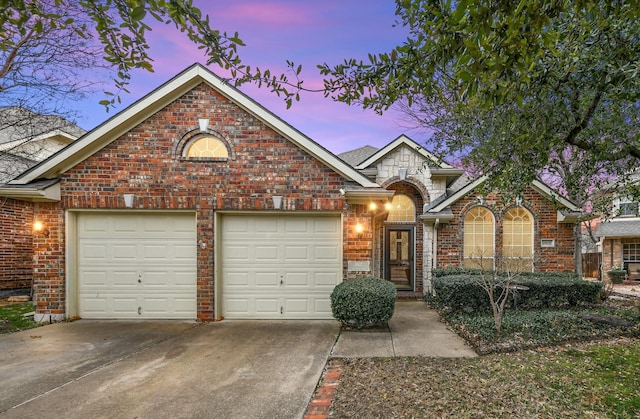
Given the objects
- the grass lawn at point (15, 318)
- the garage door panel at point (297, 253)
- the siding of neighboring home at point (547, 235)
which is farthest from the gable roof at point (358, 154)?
the grass lawn at point (15, 318)

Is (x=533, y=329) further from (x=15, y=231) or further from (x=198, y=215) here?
(x=15, y=231)

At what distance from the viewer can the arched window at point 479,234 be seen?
1133 centimetres

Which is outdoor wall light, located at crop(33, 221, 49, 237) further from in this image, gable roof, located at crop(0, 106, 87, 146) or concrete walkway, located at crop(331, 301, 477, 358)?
concrete walkway, located at crop(331, 301, 477, 358)

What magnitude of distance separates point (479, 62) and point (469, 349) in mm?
5045

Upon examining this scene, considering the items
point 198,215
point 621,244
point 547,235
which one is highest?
point 198,215

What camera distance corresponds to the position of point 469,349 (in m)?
5.65

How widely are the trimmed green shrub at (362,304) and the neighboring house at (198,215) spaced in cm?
76

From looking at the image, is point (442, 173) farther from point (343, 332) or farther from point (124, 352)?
point (124, 352)

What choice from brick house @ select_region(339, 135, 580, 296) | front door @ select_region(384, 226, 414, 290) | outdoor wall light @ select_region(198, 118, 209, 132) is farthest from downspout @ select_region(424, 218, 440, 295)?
outdoor wall light @ select_region(198, 118, 209, 132)

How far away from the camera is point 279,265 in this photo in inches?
303

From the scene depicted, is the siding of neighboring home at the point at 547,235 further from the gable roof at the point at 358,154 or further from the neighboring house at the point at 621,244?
the neighboring house at the point at 621,244

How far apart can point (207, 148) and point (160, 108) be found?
54.3 inches

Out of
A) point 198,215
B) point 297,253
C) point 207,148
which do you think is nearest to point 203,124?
point 207,148

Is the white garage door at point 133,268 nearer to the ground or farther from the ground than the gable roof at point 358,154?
nearer to the ground
